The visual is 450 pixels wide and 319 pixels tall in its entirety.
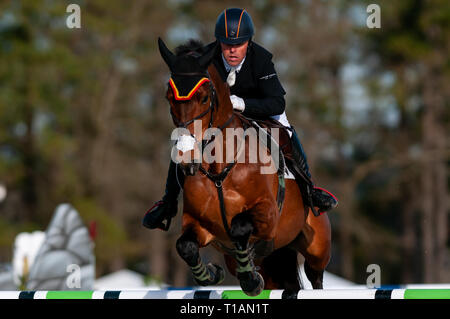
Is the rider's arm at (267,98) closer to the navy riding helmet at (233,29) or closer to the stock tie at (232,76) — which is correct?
the stock tie at (232,76)

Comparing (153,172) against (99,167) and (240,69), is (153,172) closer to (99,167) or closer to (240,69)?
(99,167)

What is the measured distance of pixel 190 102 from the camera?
13.3ft

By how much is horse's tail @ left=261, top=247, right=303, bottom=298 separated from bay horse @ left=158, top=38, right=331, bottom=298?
0.90 m

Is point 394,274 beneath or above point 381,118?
beneath

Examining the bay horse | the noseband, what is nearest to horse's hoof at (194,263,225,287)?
the bay horse

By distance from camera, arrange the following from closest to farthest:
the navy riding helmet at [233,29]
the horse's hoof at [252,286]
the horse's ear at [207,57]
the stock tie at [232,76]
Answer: the horse's ear at [207,57] < the horse's hoof at [252,286] < the navy riding helmet at [233,29] < the stock tie at [232,76]

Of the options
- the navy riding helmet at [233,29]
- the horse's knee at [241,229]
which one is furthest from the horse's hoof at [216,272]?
the navy riding helmet at [233,29]

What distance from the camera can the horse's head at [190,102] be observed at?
13.1 feet

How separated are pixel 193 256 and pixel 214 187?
1.50 ft

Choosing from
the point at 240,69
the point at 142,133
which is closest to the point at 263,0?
the point at 142,133

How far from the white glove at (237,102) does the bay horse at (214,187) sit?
0.28 feet

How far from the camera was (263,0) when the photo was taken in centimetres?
2681

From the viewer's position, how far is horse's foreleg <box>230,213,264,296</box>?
431cm

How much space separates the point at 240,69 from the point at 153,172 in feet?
72.5
